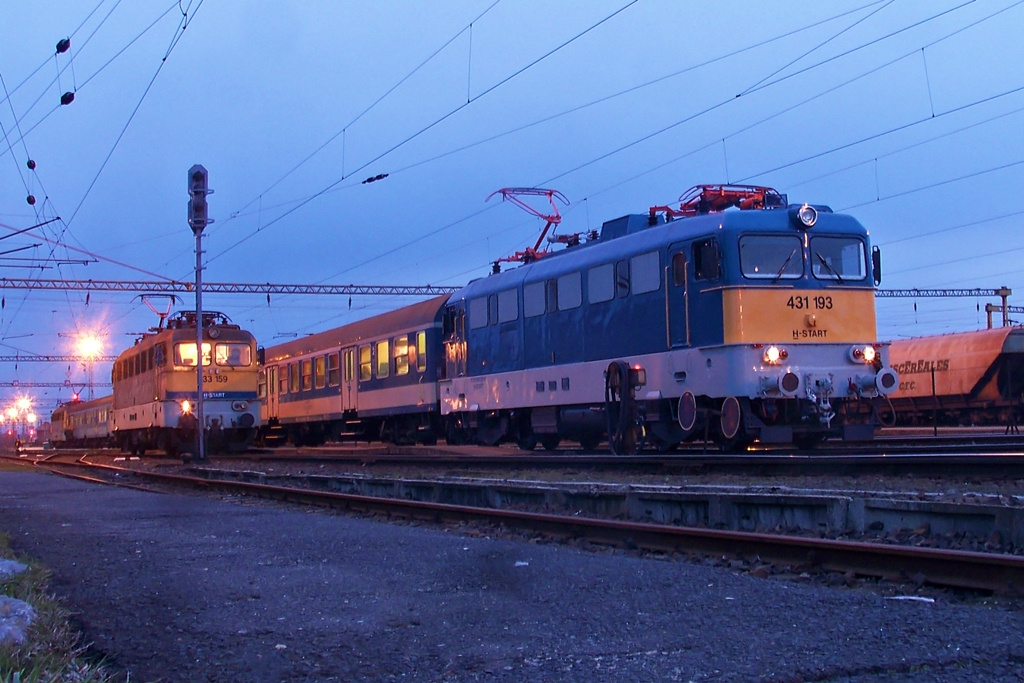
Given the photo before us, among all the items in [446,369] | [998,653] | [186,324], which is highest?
[186,324]

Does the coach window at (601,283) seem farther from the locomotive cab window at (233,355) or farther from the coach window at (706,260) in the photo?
the locomotive cab window at (233,355)

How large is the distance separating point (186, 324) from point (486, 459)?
16.3m

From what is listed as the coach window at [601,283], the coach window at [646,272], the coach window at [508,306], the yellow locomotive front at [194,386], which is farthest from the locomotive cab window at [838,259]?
the yellow locomotive front at [194,386]

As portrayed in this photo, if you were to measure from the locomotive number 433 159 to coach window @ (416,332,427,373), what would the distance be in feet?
36.9

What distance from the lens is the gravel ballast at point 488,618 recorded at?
15.9ft

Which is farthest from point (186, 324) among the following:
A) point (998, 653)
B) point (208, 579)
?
point (998, 653)

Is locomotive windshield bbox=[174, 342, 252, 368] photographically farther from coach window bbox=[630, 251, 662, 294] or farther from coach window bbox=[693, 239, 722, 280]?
coach window bbox=[693, 239, 722, 280]

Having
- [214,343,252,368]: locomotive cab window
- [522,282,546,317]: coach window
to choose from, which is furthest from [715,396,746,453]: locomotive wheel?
[214,343,252,368]: locomotive cab window

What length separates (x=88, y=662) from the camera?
5.18 m

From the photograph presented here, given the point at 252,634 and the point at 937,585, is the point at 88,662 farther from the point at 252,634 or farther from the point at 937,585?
the point at 937,585

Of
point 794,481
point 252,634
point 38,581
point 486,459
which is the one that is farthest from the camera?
point 486,459

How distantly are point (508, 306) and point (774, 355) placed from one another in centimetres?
713

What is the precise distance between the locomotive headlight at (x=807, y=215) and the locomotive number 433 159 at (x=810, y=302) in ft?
3.63

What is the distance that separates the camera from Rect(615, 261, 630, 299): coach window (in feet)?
55.3
